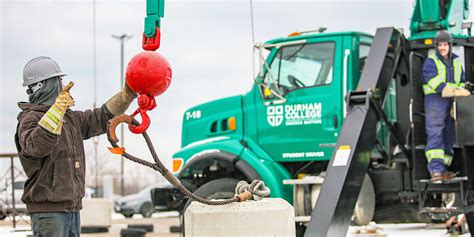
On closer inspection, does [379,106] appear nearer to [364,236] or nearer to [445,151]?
[445,151]

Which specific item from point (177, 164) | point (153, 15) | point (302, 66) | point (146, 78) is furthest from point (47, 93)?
point (177, 164)

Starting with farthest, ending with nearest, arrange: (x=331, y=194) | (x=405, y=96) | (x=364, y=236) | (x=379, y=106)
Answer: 1. (x=364, y=236)
2. (x=405, y=96)
3. (x=379, y=106)
4. (x=331, y=194)

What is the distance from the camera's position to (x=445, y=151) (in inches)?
356

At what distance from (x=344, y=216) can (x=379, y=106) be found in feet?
5.22

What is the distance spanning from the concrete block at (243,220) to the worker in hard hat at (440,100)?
11.9 ft

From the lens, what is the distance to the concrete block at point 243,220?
571 cm

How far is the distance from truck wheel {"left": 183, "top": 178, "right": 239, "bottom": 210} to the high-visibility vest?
2.69 m

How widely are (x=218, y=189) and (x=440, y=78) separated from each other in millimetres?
3069

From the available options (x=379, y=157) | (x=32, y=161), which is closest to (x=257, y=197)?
(x=32, y=161)

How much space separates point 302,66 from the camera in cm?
1029

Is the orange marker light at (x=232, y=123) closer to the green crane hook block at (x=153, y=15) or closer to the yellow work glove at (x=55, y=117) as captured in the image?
the green crane hook block at (x=153, y=15)

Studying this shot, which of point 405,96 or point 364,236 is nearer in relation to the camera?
point 405,96

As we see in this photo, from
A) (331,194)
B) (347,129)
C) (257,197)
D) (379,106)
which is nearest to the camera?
(257,197)

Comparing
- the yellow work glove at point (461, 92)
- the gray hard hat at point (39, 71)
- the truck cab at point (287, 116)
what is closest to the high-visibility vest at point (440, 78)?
the yellow work glove at point (461, 92)
